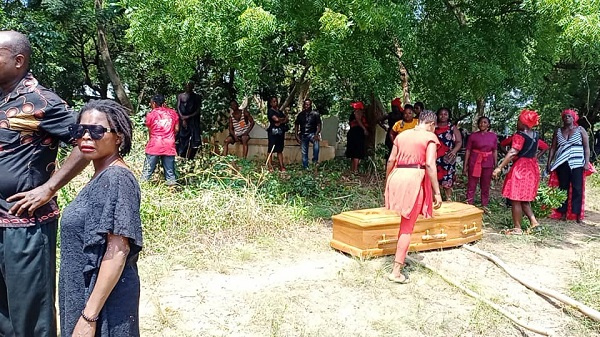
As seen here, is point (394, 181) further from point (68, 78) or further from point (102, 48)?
point (68, 78)

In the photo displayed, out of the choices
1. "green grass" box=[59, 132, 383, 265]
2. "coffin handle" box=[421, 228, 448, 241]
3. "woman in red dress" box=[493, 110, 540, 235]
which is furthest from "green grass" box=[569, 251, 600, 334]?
"green grass" box=[59, 132, 383, 265]

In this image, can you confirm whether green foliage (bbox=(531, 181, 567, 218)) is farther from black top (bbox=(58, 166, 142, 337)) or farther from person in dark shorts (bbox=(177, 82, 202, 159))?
black top (bbox=(58, 166, 142, 337))

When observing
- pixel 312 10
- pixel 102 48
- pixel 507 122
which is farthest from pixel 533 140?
pixel 507 122

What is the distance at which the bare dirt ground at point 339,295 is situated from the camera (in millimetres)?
3688

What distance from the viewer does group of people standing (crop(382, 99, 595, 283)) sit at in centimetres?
451

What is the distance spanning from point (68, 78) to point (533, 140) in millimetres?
11635

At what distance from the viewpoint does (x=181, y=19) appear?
18.4ft

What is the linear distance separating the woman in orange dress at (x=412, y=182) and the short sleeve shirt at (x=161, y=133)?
11.6 ft

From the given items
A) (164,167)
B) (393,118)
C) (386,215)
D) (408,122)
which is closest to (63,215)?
(386,215)

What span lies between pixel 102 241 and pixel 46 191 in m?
0.81

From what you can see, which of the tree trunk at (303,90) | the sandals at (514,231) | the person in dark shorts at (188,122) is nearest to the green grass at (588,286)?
the sandals at (514,231)

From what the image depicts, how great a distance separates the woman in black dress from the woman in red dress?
205 inches

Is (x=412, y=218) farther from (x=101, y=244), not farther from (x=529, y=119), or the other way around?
(x=101, y=244)

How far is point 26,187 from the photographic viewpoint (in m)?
2.53
